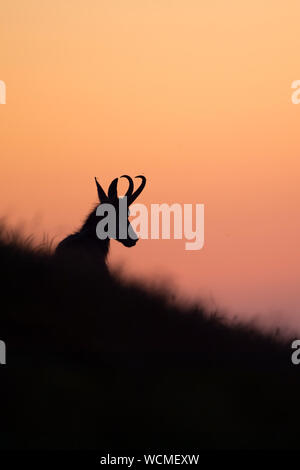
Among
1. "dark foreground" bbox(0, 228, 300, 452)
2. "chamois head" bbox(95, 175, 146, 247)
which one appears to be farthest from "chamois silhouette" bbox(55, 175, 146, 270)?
"dark foreground" bbox(0, 228, 300, 452)

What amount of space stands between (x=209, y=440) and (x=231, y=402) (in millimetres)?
930

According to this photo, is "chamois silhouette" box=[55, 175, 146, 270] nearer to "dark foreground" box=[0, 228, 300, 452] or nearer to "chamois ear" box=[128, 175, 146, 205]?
"chamois ear" box=[128, 175, 146, 205]

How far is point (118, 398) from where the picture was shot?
8117 mm

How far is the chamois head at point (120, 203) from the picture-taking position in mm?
16031

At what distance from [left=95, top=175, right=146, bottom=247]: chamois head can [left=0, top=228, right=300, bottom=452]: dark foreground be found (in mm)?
4538

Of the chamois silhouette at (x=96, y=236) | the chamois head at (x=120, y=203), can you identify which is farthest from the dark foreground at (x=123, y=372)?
the chamois head at (x=120, y=203)

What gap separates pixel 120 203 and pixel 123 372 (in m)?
7.69

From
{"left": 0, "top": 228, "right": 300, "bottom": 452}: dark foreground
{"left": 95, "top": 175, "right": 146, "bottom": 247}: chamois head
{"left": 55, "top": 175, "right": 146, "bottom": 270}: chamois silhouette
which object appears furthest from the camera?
{"left": 95, "top": 175, "right": 146, "bottom": 247}: chamois head

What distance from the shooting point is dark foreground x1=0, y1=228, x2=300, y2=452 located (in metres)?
7.59

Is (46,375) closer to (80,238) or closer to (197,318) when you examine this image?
(197,318)

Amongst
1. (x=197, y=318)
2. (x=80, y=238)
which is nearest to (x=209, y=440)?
(x=197, y=318)

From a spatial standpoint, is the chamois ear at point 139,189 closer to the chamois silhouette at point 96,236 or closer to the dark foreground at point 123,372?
the chamois silhouette at point 96,236

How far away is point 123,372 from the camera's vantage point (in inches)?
342
